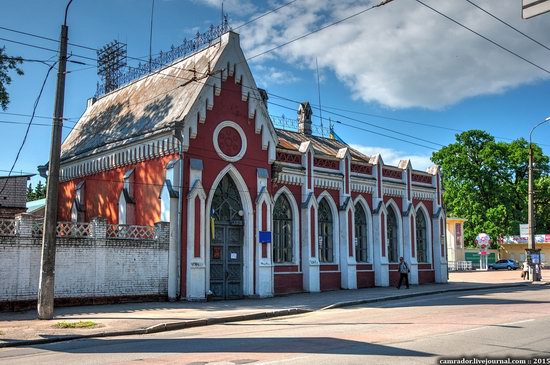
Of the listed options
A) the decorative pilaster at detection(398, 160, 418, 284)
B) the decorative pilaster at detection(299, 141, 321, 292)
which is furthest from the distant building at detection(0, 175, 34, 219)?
the decorative pilaster at detection(398, 160, 418, 284)

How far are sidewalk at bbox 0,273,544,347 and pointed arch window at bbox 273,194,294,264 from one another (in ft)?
8.33

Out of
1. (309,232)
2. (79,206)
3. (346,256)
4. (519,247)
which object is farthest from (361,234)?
(519,247)

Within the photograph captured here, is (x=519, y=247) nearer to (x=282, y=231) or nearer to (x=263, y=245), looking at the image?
(x=282, y=231)

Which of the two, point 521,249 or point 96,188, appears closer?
point 96,188

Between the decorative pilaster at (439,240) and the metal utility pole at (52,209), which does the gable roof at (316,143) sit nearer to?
the decorative pilaster at (439,240)

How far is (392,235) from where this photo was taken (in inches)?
1233

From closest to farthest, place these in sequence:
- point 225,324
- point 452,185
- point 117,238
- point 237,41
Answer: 1. point 225,324
2. point 117,238
3. point 237,41
4. point 452,185

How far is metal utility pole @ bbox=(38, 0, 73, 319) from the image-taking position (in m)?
15.0

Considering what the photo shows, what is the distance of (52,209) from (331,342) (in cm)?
864

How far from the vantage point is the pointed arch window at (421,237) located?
1291 inches

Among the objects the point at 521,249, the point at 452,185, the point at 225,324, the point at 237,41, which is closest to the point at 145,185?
the point at 237,41

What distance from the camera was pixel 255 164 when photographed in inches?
929

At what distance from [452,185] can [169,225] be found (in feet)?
165

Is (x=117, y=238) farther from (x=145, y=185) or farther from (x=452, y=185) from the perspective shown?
(x=452, y=185)
